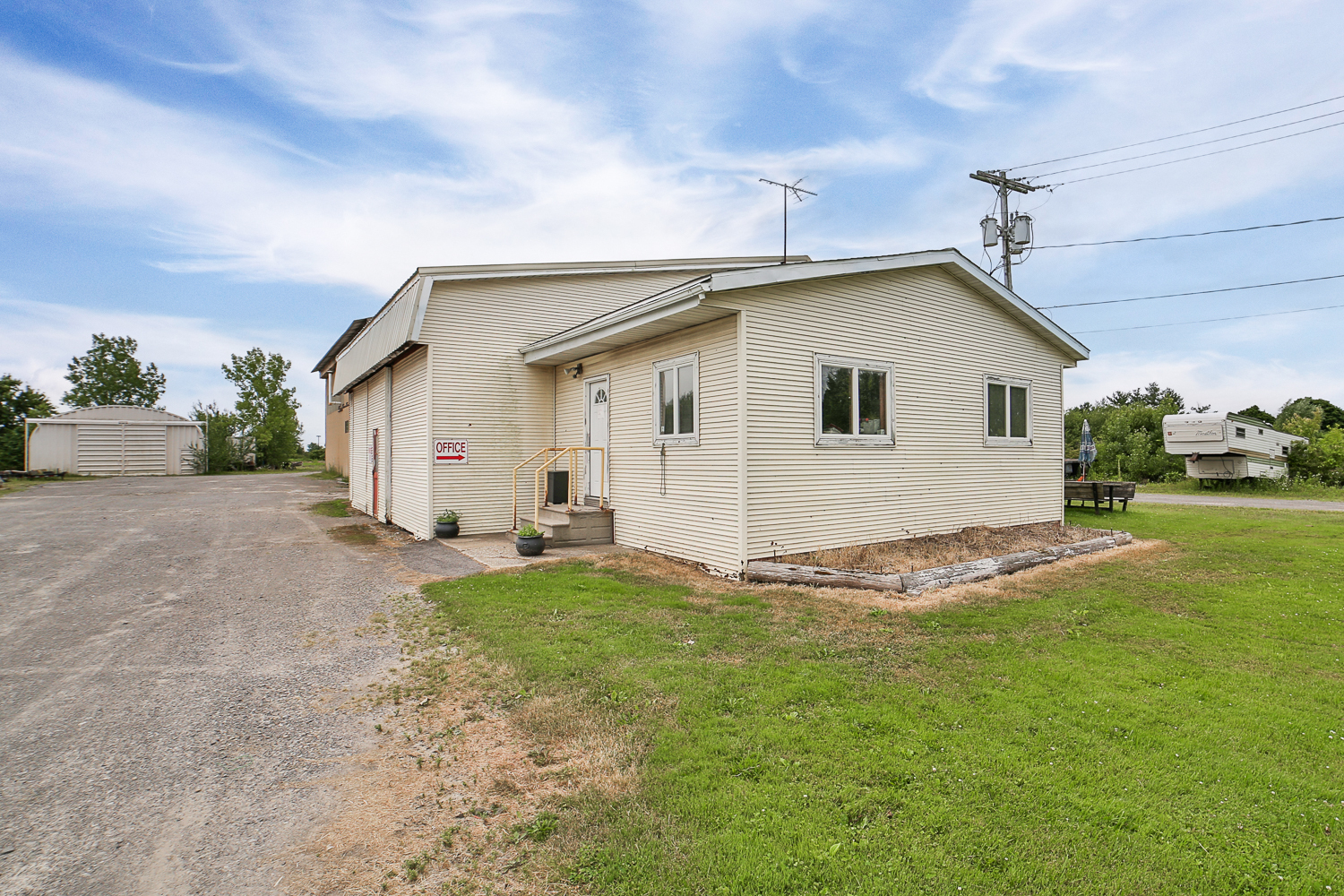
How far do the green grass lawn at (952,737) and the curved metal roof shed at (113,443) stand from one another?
3383cm

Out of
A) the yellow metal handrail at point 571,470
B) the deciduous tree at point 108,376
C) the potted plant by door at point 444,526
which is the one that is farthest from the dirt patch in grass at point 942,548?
the deciduous tree at point 108,376

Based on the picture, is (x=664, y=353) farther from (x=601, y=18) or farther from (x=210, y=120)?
(x=210, y=120)

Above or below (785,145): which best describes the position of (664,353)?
below

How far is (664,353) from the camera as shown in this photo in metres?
9.59

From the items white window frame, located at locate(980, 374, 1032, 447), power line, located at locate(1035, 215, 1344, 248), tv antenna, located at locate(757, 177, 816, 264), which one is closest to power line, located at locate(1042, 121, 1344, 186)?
power line, located at locate(1035, 215, 1344, 248)

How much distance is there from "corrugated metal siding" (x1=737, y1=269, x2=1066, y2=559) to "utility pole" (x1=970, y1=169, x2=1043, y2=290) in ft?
26.4

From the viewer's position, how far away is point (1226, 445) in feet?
66.5

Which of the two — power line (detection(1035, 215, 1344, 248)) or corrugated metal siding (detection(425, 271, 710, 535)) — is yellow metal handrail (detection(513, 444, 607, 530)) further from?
power line (detection(1035, 215, 1344, 248))

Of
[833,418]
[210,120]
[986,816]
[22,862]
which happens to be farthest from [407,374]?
[986,816]

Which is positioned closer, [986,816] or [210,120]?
[986,816]

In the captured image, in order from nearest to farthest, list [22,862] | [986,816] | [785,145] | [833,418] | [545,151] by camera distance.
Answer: [22,862] → [986,816] → [833,418] → [545,151] → [785,145]

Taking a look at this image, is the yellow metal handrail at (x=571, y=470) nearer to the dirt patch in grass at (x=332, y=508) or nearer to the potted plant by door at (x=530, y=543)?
the potted plant by door at (x=530, y=543)

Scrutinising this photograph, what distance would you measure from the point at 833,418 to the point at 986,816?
6.62m

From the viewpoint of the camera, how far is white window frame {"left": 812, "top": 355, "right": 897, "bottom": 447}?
8805 mm
